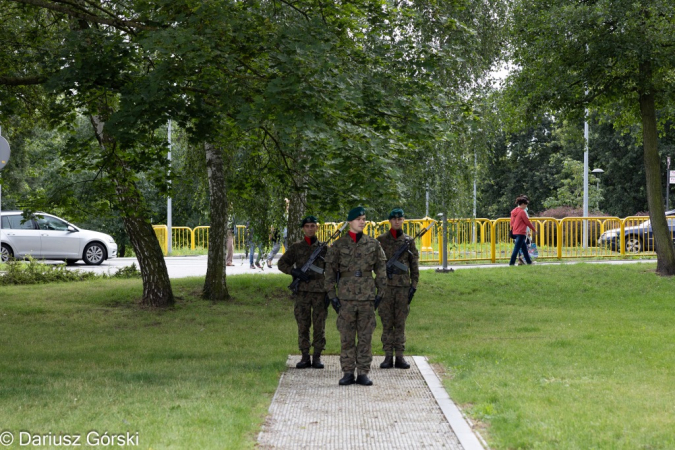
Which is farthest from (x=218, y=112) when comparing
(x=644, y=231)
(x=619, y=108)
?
(x=644, y=231)

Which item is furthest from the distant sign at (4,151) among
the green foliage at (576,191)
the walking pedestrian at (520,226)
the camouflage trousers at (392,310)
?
the green foliage at (576,191)

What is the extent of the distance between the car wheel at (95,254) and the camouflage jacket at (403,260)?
18.1 meters

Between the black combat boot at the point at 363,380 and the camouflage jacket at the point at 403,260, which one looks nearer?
the black combat boot at the point at 363,380

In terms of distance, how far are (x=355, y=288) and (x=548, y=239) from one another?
17361 millimetres

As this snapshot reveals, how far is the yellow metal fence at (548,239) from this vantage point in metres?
24.2

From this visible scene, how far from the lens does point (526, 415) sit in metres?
6.98

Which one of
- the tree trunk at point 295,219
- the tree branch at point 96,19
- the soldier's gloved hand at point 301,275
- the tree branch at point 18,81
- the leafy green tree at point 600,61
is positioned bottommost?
the soldier's gloved hand at point 301,275

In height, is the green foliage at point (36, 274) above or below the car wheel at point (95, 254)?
below

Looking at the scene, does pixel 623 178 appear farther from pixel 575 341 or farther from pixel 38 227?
pixel 575 341

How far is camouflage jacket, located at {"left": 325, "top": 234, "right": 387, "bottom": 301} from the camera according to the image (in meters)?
9.01

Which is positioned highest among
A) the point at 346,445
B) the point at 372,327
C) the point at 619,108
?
the point at 619,108

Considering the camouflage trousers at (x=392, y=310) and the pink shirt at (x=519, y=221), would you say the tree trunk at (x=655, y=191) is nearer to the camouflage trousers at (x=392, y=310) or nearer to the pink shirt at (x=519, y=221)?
the pink shirt at (x=519, y=221)

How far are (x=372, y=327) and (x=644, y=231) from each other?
1893 centimetres

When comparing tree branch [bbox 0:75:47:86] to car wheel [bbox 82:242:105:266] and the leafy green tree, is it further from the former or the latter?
car wheel [bbox 82:242:105:266]
